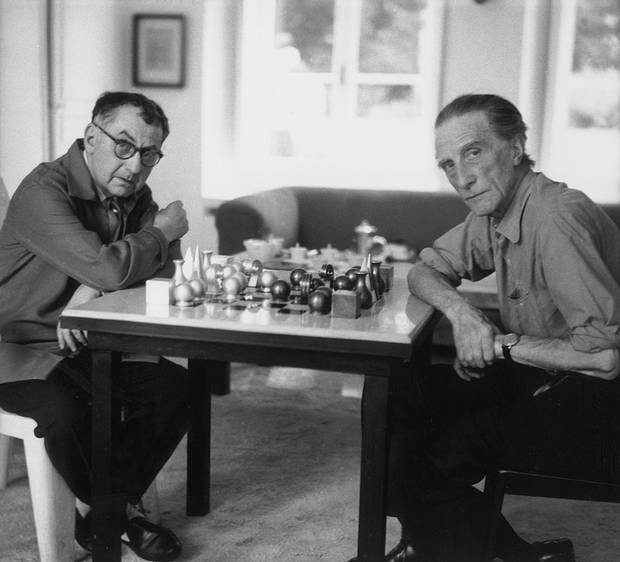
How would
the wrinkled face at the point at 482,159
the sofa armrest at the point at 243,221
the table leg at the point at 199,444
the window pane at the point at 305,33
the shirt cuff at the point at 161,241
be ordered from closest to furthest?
the wrinkled face at the point at 482,159 → the shirt cuff at the point at 161,241 → the table leg at the point at 199,444 → the sofa armrest at the point at 243,221 → the window pane at the point at 305,33

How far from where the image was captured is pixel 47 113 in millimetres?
5539

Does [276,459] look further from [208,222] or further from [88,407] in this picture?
[208,222]

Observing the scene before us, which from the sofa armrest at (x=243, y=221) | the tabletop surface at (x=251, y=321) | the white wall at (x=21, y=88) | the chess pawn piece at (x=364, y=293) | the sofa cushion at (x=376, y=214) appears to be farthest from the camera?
the sofa cushion at (x=376, y=214)

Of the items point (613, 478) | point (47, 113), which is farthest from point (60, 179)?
point (47, 113)

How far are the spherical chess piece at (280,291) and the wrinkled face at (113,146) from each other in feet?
2.03

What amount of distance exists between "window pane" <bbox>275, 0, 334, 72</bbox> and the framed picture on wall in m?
0.75

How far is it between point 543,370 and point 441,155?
2.01 ft

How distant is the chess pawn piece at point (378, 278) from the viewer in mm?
2116

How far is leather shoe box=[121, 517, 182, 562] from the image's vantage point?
7.19 feet

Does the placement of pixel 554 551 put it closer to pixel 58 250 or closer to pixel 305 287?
pixel 305 287

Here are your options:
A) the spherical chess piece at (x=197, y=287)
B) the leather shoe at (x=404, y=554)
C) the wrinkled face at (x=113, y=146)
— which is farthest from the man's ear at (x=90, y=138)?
the leather shoe at (x=404, y=554)

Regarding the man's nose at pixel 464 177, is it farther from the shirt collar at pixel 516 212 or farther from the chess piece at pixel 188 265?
the chess piece at pixel 188 265

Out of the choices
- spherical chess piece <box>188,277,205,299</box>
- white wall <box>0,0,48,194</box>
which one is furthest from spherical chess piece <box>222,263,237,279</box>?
white wall <box>0,0,48,194</box>

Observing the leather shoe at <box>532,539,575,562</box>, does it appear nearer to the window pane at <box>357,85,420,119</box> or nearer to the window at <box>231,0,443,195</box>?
the window at <box>231,0,443,195</box>
